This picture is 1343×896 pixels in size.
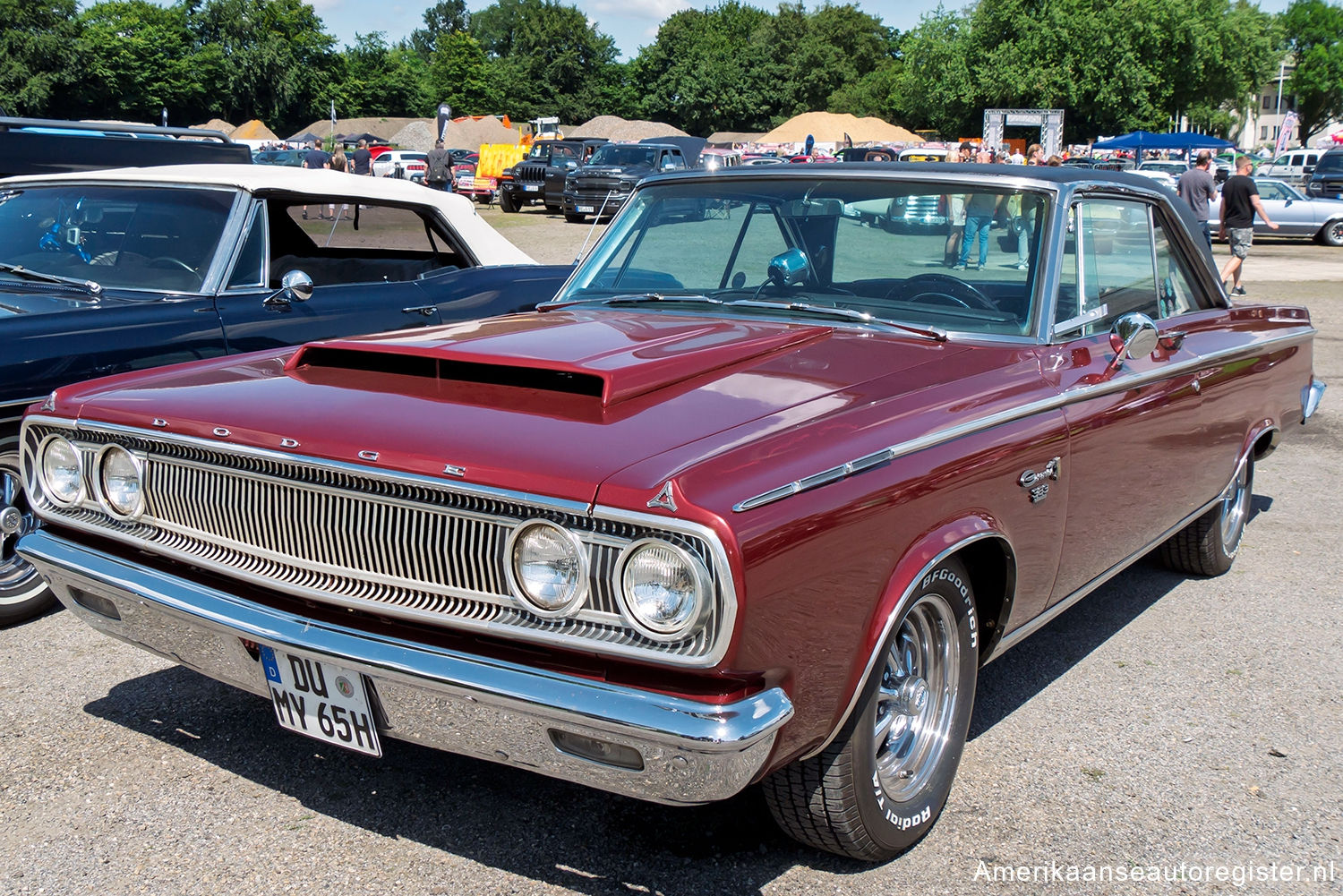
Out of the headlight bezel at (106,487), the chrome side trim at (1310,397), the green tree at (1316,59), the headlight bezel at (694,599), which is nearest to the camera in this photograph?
the headlight bezel at (694,599)

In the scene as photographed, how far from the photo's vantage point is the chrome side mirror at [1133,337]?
11.4ft

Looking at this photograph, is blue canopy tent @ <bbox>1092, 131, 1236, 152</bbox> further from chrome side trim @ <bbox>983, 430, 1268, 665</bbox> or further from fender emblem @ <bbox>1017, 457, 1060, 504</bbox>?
fender emblem @ <bbox>1017, 457, 1060, 504</bbox>

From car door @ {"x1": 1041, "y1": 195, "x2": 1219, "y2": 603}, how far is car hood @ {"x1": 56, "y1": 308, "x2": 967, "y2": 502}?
1.57 ft

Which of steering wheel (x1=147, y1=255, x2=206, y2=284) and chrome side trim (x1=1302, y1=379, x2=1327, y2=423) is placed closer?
steering wheel (x1=147, y1=255, x2=206, y2=284)

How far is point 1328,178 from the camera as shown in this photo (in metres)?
27.5

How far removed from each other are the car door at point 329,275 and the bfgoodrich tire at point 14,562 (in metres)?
1.01

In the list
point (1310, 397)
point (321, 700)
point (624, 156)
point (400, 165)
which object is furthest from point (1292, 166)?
point (321, 700)

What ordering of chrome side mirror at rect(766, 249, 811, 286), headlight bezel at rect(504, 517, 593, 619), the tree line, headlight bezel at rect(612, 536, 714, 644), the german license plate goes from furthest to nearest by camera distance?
the tree line, chrome side mirror at rect(766, 249, 811, 286), the german license plate, headlight bezel at rect(504, 517, 593, 619), headlight bezel at rect(612, 536, 714, 644)

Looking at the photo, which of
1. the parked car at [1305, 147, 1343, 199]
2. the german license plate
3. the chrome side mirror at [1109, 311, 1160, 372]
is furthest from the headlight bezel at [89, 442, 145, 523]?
the parked car at [1305, 147, 1343, 199]

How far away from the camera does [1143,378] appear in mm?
3631

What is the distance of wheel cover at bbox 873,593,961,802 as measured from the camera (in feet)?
9.18

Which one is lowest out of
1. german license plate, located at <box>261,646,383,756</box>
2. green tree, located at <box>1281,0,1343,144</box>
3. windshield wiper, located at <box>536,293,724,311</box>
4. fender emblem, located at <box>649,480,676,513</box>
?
german license plate, located at <box>261,646,383,756</box>

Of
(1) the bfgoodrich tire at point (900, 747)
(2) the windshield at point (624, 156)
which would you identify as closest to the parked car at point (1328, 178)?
(2) the windshield at point (624, 156)

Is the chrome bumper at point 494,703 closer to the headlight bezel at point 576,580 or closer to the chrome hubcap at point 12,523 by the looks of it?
the headlight bezel at point 576,580
